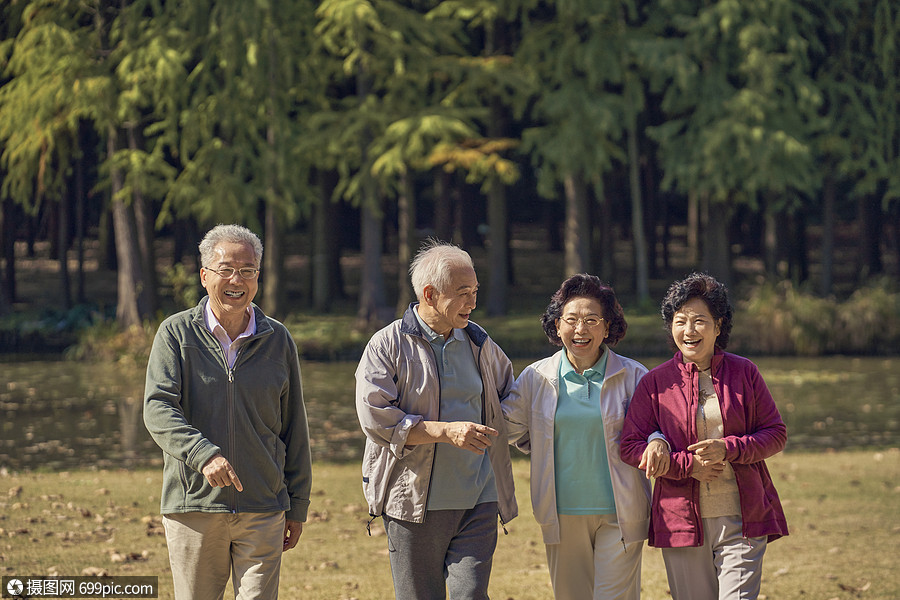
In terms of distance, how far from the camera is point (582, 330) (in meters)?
5.00

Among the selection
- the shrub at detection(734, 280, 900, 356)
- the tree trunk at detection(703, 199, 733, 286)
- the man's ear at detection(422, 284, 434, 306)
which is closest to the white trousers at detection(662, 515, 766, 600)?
the man's ear at detection(422, 284, 434, 306)

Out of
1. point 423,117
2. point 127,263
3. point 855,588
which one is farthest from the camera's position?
point 127,263

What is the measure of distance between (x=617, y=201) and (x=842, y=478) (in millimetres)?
27682

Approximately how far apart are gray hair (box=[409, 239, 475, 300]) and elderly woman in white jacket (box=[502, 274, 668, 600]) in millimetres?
541

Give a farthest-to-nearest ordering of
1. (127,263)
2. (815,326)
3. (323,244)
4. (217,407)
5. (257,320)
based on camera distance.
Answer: (323,244)
(127,263)
(815,326)
(257,320)
(217,407)

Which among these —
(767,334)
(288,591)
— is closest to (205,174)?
(767,334)

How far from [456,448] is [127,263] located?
22.4m

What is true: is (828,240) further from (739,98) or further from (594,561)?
(594,561)

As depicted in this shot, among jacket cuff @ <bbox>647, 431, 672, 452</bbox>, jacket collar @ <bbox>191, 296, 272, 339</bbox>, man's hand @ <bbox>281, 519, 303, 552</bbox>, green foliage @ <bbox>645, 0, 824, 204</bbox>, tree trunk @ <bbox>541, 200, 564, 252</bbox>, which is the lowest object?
man's hand @ <bbox>281, 519, 303, 552</bbox>

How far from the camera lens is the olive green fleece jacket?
14.7ft

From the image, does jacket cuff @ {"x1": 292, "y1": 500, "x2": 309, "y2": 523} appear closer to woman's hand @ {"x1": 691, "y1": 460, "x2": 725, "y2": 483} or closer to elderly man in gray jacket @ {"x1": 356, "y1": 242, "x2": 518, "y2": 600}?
elderly man in gray jacket @ {"x1": 356, "y1": 242, "x2": 518, "y2": 600}

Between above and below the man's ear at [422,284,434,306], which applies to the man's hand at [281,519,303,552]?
below

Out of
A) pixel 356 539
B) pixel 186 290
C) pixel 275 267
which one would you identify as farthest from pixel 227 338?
pixel 186 290

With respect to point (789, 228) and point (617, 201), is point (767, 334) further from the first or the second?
point (617, 201)
